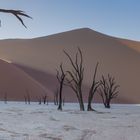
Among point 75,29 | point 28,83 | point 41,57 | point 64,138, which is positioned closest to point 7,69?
point 28,83

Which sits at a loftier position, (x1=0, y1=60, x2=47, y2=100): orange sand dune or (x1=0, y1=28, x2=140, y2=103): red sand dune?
(x1=0, y1=28, x2=140, y2=103): red sand dune

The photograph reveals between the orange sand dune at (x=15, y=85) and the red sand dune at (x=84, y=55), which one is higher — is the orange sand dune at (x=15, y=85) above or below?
below

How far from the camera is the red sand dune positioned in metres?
88.3

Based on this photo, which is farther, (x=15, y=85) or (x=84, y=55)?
(x=84, y=55)

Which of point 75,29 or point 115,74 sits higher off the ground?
point 75,29

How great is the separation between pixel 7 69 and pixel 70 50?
77.3ft

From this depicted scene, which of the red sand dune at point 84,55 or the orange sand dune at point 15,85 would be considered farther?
the red sand dune at point 84,55

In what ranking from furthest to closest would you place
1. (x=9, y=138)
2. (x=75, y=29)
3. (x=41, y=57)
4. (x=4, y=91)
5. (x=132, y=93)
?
(x=75, y=29) → (x=41, y=57) → (x=132, y=93) → (x=4, y=91) → (x=9, y=138)

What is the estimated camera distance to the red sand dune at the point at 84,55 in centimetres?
8831

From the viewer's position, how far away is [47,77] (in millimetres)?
89000

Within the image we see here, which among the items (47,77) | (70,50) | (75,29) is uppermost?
(75,29)

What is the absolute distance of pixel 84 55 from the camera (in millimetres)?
98000

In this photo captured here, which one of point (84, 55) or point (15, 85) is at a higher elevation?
point (84, 55)

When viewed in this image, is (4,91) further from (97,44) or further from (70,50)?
(97,44)
